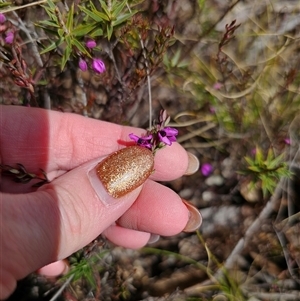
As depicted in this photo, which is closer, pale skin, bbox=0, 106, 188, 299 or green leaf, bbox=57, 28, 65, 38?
pale skin, bbox=0, 106, 188, 299

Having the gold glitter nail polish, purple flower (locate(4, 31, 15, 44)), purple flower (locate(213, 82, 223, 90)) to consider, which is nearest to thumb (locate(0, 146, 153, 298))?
the gold glitter nail polish

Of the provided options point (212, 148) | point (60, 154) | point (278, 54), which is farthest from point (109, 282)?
point (278, 54)

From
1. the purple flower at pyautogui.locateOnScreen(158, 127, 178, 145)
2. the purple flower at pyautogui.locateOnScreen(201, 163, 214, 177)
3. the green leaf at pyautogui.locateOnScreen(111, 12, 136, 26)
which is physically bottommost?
the purple flower at pyautogui.locateOnScreen(201, 163, 214, 177)

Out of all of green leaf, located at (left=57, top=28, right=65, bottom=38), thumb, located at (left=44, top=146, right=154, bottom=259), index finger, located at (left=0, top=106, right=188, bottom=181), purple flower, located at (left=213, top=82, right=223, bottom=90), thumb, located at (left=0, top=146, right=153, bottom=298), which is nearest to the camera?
thumb, located at (left=0, top=146, right=153, bottom=298)

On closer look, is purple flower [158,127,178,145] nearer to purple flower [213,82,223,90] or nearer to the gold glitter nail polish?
the gold glitter nail polish

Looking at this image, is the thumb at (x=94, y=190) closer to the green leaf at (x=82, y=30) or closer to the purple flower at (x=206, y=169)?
the green leaf at (x=82, y=30)

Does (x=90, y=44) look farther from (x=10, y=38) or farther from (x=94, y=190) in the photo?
(x=94, y=190)

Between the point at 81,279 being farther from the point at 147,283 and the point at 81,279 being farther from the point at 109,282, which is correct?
the point at 147,283

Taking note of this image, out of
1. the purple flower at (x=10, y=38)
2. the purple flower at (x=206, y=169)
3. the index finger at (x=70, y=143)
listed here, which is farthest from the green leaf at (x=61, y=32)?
the purple flower at (x=206, y=169)

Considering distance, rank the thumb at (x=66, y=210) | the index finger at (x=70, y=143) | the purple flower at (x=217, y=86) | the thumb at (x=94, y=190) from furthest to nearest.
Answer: the purple flower at (x=217, y=86)
the index finger at (x=70, y=143)
the thumb at (x=94, y=190)
the thumb at (x=66, y=210)
